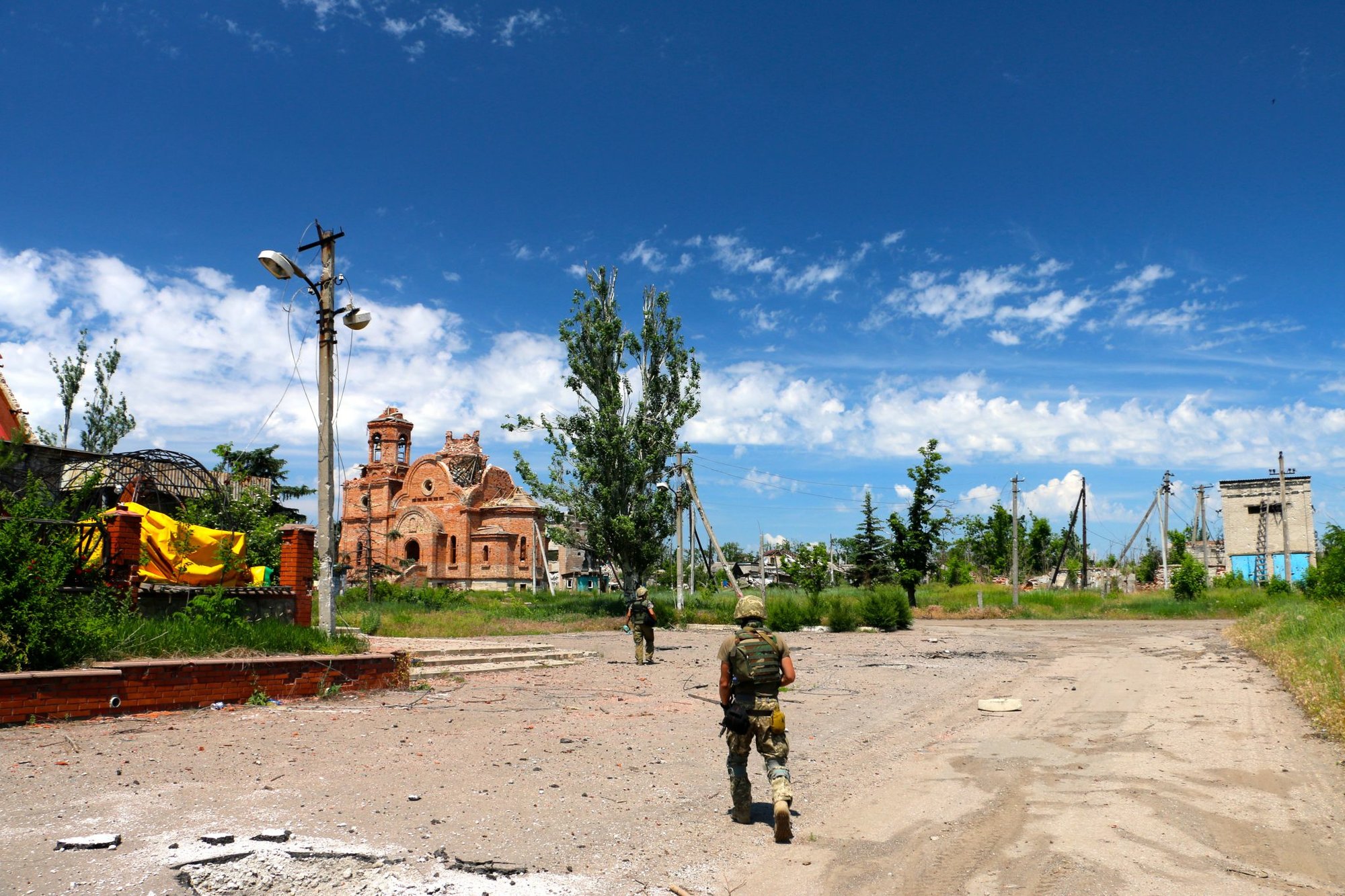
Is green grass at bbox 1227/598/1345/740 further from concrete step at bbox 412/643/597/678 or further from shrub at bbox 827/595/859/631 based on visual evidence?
concrete step at bbox 412/643/597/678

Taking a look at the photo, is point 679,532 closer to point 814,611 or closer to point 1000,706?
point 814,611

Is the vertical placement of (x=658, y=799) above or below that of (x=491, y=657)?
above

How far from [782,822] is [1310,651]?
42.8 ft

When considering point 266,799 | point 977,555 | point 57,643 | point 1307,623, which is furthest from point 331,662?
point 977,555

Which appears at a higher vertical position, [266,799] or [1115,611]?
[266,799]

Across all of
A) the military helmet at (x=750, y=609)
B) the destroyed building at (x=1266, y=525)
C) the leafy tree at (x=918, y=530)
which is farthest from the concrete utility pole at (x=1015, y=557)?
the military helmet at (x=750, y=609)

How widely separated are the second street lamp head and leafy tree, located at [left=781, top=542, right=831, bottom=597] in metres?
24.7

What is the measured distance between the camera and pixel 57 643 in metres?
9.39

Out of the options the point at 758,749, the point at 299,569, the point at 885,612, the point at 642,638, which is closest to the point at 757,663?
the point at 758,749

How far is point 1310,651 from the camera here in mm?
14164

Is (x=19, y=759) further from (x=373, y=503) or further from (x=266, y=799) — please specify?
(x=373, y=503)

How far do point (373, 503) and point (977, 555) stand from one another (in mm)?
52122

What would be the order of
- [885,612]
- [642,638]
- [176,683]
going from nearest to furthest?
[176,683], [642,638], [885,612]

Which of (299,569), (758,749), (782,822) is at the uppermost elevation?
(299,569)
